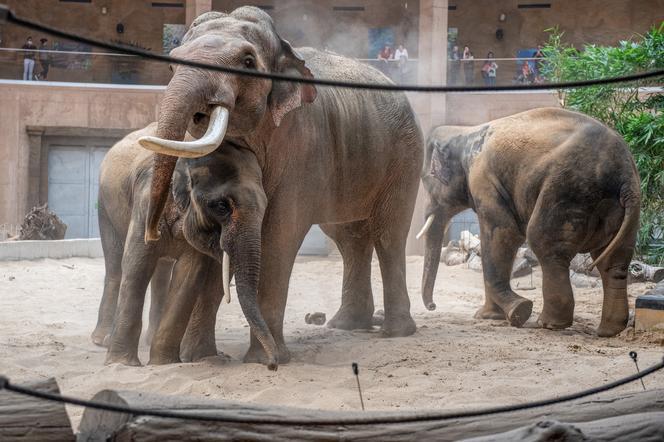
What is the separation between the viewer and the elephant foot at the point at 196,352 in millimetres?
6285

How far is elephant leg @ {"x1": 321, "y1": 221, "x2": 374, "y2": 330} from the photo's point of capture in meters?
8.41

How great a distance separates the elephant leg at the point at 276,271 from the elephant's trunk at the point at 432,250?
3814mm

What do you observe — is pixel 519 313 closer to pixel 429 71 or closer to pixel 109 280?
pixel 109 280

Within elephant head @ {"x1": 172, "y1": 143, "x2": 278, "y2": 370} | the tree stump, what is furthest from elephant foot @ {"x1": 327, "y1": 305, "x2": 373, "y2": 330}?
the tree stump

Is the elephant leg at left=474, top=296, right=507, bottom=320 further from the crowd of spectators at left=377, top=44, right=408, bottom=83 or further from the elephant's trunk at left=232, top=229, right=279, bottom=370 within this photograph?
the crowd of spectators at left=377, top=44, right=408, bottom=83

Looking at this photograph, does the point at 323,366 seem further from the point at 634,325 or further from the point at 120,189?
the point at 634,325

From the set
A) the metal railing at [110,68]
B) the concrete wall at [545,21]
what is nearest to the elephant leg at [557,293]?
Answer: the metal railing at [110,68]

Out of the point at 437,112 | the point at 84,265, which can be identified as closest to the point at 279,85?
the point at 84,265

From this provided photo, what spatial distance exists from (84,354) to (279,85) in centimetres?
242

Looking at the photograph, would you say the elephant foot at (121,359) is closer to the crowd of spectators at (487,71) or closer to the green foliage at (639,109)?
the green foliage at (639,109)

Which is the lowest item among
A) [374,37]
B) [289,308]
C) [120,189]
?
[289,308]

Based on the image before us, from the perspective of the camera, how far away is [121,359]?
236 inches

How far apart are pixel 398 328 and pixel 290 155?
6.94 feet

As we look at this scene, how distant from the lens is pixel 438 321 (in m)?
8.92
